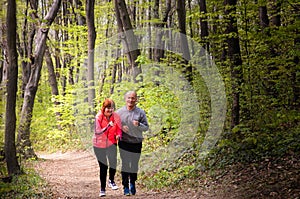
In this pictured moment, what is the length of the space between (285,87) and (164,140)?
3.77 metres

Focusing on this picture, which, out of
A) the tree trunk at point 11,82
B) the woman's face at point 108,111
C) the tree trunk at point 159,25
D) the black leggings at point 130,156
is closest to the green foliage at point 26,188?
the tree trunk at point 11,82

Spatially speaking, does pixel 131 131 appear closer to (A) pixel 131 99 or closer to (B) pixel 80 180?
(A) pixel 131 99

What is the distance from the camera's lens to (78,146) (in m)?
21.0

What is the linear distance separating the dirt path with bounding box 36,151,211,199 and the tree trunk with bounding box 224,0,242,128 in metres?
3.02

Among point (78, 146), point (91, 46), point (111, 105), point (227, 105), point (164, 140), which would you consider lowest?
point (78, 146)

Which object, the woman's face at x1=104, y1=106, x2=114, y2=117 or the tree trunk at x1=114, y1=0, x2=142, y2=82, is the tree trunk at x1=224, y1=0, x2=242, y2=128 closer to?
the woman's face at x1=104, y1=106, x2=114, y2=117

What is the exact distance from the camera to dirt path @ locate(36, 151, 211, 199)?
750cm

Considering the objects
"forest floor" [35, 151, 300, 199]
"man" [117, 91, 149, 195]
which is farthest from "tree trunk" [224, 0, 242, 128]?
"man" [117, 91, 149, 195]

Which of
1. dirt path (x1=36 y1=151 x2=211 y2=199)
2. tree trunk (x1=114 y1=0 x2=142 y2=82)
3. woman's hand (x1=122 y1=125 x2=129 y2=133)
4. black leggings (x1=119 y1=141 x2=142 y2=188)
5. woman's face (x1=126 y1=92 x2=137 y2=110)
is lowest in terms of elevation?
dirt path (x1=36 y1=151 x2=211 y2=199)

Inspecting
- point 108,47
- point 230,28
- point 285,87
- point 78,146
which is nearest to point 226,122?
point 285,87

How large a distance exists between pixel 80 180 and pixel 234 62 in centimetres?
583

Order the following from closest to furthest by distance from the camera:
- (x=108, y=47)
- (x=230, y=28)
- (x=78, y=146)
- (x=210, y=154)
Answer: (x=210, y=154)
(x=230, y=28)
(x=78, y=146)
(x=108, y=47)

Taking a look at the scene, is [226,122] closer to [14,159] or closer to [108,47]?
[14,159]

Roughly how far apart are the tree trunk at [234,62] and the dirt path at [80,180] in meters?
3.02
